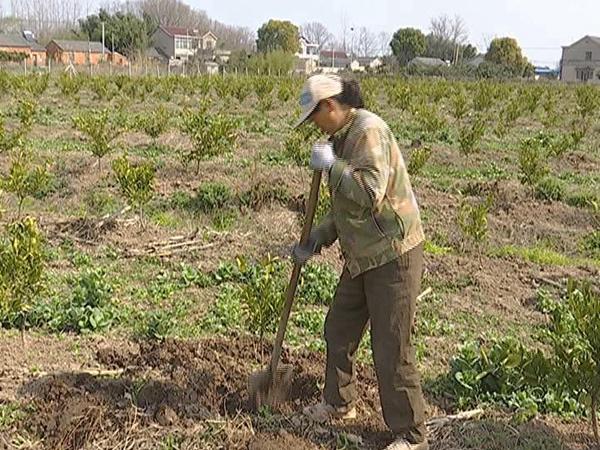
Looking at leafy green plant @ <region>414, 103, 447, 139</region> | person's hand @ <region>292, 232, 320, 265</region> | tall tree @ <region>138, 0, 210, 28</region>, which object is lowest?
leafy green plant @ <region>414, 103, 447, 139</region>

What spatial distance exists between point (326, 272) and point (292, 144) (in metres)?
4.63

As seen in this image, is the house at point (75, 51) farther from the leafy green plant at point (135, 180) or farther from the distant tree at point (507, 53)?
the leafy green plant at point (135, 180)

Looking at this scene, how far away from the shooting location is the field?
3.72m

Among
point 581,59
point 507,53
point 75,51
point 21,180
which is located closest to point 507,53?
point 507,53

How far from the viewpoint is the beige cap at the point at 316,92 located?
3.09 metres

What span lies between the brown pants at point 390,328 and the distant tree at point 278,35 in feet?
215

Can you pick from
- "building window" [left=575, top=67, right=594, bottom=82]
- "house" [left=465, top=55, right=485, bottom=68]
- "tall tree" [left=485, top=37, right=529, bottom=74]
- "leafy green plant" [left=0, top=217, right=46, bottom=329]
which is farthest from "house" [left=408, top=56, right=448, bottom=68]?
"leafy green plant" [left=0, top=217, right=46, bottom=329]

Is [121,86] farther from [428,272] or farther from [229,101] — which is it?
[428,272]

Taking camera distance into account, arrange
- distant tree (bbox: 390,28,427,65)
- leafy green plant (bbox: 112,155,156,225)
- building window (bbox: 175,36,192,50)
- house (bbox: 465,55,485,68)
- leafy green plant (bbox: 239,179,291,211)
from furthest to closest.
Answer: building window (bbox: 175,36,192,50), distant tree (bbox: 390,28,427,65), house (bbox: 465,55,485,68), leafy green plant (bbox: 239,179,291,211), leafy green plant (bbox: 112,155,156,225)

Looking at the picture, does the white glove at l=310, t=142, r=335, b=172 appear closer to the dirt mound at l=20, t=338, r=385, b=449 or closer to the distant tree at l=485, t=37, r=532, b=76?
the dirt mound at l=20, t=338, r=385, b=449

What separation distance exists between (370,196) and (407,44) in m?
61.5

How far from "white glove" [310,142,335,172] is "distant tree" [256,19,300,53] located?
65.6 metres

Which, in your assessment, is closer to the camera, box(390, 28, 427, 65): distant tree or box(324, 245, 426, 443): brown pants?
box(324, 245, 426, 443): brown pants

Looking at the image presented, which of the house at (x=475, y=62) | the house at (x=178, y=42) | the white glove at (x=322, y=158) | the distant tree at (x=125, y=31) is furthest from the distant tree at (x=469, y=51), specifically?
the white glove at (x=322, y=158)
